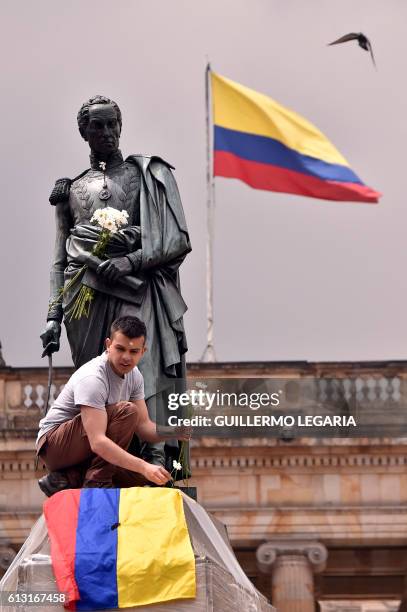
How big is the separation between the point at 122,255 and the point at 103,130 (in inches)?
43.7

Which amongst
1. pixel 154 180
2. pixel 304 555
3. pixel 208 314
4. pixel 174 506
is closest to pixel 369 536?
pixel 304 555

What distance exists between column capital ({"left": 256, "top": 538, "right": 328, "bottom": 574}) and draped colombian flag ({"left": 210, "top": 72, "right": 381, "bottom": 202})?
24.1 feet

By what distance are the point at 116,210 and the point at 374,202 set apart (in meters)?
31.3

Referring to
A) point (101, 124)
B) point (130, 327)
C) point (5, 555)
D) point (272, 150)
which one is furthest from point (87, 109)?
point (272, 150)

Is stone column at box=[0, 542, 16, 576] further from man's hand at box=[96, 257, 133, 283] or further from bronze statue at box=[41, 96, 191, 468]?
man's hand at box=[96, 257, 133, 283]

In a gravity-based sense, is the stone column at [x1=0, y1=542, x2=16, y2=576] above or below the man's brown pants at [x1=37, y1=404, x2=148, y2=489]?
below

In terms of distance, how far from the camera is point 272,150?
50.5 metres

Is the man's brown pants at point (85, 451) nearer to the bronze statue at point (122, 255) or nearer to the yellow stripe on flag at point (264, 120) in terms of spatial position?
the bronze statue at point (122, 255)

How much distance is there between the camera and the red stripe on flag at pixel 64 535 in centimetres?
1439

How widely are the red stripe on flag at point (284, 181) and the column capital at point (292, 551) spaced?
24.0ft

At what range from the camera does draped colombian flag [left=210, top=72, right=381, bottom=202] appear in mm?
49406

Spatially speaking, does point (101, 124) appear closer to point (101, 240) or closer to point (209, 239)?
point (101, 240)

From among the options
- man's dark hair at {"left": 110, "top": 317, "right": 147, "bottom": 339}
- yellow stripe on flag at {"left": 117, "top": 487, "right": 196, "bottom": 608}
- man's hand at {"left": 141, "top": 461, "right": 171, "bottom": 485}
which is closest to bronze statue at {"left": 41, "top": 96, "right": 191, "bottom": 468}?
man's dark hair at {"left": 110, "top": 317, "right": 147, "bottom": 339}

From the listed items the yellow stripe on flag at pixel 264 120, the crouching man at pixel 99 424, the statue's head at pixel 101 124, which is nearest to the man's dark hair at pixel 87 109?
the statue's head at pixel 101 124
